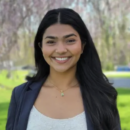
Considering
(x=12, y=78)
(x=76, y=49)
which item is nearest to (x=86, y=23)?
(x=12, y=78)

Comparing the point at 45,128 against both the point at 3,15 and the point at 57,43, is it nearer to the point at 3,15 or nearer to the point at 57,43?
the point at 57,43

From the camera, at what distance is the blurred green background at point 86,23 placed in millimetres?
3645

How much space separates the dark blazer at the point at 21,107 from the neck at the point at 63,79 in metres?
0.09

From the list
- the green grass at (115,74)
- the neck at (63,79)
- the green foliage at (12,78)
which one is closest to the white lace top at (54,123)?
the neck at (63,79)

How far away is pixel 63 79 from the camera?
1200mm

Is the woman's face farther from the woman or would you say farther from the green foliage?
the green foliage

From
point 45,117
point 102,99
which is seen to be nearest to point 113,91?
point 102,99

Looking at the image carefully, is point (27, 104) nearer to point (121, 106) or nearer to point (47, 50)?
point (47, 50)

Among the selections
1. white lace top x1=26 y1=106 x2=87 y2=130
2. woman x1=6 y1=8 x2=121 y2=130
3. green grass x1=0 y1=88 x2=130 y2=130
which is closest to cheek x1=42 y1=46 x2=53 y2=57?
woman x1=6 y1=8 x2=121 y2=130

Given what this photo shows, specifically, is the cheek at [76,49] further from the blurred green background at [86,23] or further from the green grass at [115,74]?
the green grass at [115,74]

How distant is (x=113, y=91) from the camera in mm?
1193

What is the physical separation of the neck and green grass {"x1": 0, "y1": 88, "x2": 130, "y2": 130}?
2.12 m

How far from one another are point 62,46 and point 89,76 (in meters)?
0.22

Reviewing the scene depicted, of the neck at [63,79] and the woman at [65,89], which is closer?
the woman at [65,89]
